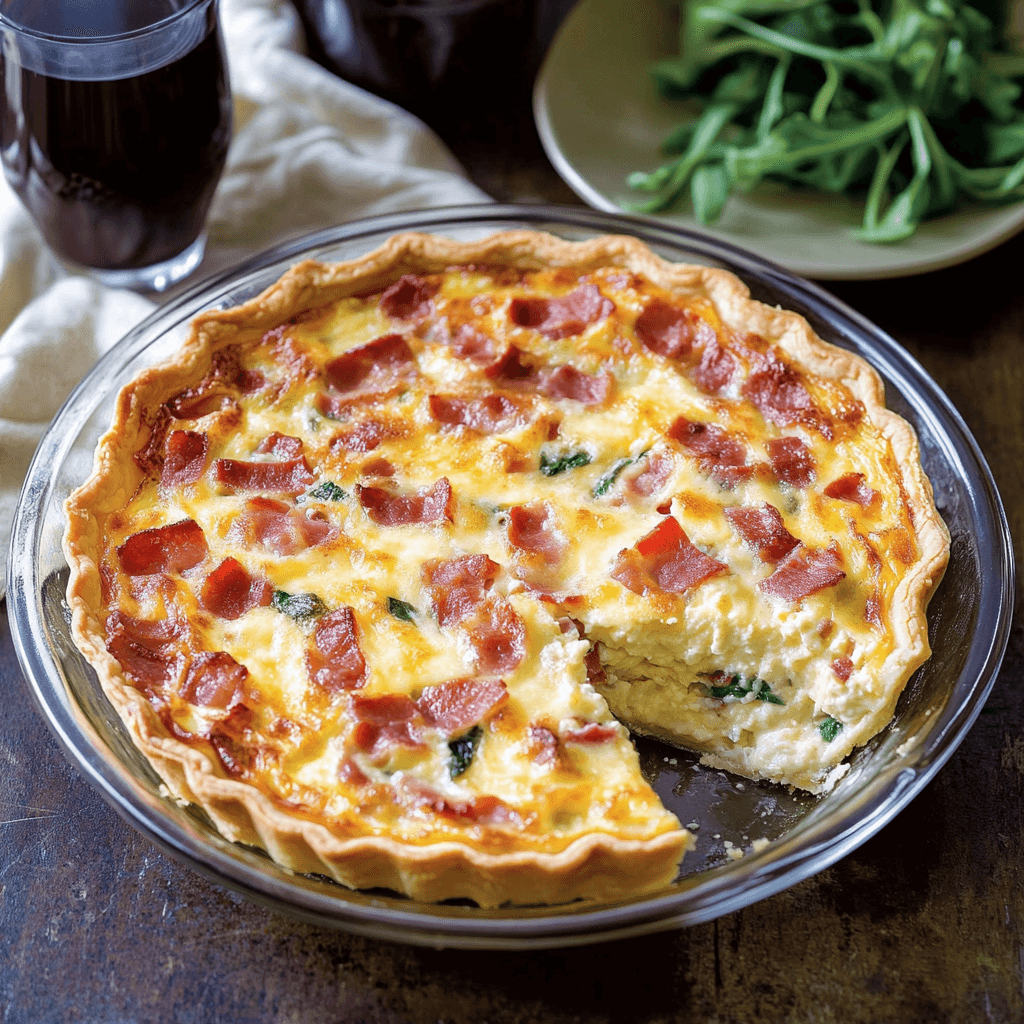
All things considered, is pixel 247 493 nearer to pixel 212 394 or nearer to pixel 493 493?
pixel 212 394

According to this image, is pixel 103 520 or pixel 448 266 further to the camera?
pixel 448 266

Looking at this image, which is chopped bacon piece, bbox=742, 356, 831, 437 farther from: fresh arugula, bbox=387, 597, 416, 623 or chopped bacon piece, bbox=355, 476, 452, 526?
fresh arugula, bbox=387, 597, 416, 623

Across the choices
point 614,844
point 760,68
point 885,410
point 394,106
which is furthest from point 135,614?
point 760,68

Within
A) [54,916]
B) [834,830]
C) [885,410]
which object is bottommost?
[54,916]

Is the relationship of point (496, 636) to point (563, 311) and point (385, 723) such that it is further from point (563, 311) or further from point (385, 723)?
point (563, 311)

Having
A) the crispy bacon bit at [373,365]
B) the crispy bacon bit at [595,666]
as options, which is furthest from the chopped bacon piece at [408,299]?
the crispy bacon bit at [595,666]

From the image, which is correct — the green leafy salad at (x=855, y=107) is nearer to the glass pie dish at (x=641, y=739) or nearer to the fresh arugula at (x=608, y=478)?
the glass pie dish at (x=641, y=739)

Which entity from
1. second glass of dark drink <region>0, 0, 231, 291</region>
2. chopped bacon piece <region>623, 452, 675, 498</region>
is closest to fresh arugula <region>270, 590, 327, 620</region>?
chopped bacon piece <region>623, 452, 675, 498</region>
